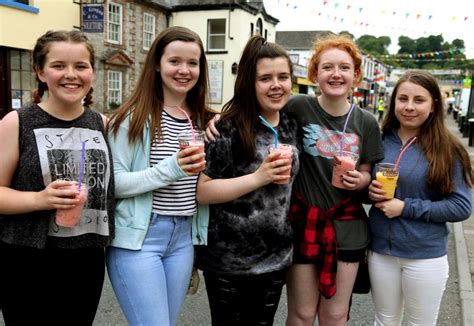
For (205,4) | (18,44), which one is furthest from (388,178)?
(205,4)

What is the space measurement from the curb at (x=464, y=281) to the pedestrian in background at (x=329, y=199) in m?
1.84

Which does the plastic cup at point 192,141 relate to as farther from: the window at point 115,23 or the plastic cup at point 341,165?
the window at point 115,23

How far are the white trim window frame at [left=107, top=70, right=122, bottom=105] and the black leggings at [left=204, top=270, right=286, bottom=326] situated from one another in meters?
15.9

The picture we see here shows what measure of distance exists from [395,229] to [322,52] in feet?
3.77

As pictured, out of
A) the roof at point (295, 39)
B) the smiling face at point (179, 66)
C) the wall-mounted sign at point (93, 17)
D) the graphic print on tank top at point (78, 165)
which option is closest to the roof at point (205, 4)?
the wall-mounted sign at point (93, 17)

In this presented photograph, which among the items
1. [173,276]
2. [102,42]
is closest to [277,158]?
[173,276]

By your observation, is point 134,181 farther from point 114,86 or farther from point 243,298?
point 114,86

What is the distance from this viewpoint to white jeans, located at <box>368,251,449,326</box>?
254 cm

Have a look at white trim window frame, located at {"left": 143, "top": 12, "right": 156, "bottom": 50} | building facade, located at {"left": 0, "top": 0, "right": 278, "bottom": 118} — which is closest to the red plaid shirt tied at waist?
building facade, located at {"left": 0, "top": 0, "right": 278, "bottom": 118}

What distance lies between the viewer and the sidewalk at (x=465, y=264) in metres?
3.88

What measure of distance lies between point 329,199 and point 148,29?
19161 millimetres

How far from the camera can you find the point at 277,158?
221cm

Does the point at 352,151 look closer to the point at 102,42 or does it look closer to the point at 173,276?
the point at 173,276

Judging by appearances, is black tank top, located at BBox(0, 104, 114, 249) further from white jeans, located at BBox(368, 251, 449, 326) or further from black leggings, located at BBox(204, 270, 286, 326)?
white jeans, located at BBox(368, 251, 449, 326)
